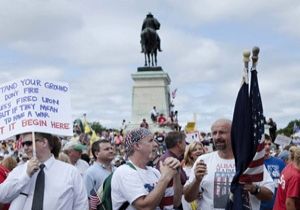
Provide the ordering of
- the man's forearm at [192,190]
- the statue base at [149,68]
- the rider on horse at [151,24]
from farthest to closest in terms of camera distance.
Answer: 1. the rider on horse at [151,24]
2. the statue base at [149,68]
3. the man's forearm at [192,190]

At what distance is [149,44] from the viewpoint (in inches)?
1625

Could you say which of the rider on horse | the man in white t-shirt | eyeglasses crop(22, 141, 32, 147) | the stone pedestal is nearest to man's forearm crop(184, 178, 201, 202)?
the man in white t-shirt

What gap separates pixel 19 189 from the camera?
15.1 feet

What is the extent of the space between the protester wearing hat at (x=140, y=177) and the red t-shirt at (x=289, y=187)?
1.67m

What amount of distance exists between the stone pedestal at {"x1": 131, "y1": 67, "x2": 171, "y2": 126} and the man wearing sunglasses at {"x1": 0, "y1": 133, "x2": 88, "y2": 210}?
34.2 m

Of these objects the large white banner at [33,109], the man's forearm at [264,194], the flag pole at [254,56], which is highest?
the flag pole at [254,56]

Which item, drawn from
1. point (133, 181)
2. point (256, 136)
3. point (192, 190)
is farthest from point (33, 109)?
point (256, 136)

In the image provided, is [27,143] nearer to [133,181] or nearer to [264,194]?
[133,181]

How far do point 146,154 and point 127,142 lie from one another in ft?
0.63

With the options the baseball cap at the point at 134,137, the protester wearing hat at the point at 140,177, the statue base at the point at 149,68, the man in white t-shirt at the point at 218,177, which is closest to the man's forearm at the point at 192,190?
the man in white t-shirt at the point at 218,177

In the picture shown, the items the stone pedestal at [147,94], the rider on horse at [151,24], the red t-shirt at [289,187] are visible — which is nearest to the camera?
the red t-shirt at [289,187]

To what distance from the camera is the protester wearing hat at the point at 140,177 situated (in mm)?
4590

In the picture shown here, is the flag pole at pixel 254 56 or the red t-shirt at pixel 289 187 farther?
the red t-shirt at pixel 289 187

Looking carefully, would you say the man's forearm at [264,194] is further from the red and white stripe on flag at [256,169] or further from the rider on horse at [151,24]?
the rider on horse at [151,24]
